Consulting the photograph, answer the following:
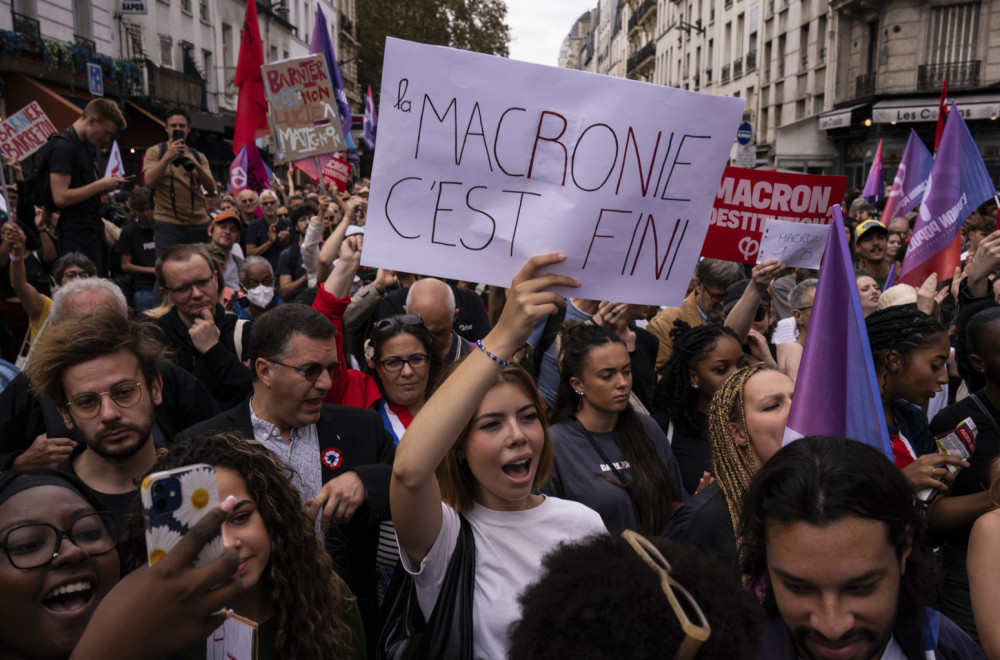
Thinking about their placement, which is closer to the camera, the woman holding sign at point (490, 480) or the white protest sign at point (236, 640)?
the white protest sign at point (236, 640)

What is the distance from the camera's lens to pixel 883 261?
23.7 ft

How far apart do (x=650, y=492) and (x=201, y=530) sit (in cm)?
246

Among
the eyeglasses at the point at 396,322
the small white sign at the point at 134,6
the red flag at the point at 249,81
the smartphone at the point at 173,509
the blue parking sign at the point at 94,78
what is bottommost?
the eyeglasses at the point at 396,322

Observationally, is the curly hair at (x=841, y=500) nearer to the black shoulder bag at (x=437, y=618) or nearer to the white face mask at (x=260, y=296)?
the black shoulder bag at (x=437, y=618)

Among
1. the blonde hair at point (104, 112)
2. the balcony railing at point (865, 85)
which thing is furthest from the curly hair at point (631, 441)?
the balcony railing at point (865, 85)

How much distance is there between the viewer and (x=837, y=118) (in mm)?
30062

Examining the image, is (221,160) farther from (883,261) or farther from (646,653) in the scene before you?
(646,653)

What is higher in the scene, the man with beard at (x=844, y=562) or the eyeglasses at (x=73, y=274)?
the eyeglasses at (x=73, y=274)

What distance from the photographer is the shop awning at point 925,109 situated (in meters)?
26.1

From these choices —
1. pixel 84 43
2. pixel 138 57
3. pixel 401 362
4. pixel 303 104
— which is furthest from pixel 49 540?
pixel 138 57

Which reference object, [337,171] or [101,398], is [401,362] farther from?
[337,171]

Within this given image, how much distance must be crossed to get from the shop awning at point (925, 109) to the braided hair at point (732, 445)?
2736 cm

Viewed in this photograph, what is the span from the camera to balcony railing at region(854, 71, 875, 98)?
29047 mm

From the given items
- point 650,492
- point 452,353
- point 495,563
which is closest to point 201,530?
point 495,563
